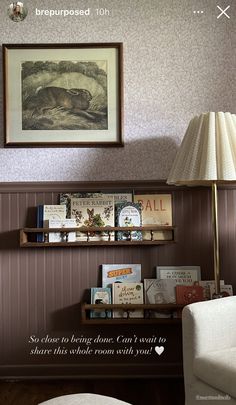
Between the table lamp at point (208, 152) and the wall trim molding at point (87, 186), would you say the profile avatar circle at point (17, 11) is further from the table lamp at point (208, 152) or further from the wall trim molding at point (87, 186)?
the table lamp at point (208, 152)

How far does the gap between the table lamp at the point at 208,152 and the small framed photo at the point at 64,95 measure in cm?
52

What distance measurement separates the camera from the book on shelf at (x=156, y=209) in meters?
2.73

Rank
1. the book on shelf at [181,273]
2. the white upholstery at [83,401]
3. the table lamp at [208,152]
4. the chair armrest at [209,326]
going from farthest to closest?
1. the book on shelf at [181,273]
2. the table lamp at [208,152]
3. the chair armrest at [209,326]
4. the white upholstery at [83,401]

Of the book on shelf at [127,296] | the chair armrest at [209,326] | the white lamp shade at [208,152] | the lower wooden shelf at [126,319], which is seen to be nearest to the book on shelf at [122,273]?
the book on shelf at [127,296]

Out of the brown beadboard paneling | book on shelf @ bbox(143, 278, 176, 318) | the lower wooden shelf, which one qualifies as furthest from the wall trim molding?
the lower wooden shelf

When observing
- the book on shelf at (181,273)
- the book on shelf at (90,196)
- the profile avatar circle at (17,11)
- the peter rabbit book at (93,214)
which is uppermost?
the profile avatar circle at (17,11)

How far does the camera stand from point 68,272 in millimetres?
2727

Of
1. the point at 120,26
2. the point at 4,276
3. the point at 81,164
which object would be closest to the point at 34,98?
the point at 81,164

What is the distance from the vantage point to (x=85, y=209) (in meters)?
2.71

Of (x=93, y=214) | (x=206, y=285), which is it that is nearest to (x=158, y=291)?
(x=206, y=285)

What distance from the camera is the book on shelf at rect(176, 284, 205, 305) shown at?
8.77ft

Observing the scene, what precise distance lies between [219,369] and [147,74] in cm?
169

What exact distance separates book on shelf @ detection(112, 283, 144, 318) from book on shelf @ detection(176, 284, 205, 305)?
21 centimetres

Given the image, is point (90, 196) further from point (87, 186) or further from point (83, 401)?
point (83, 401)
